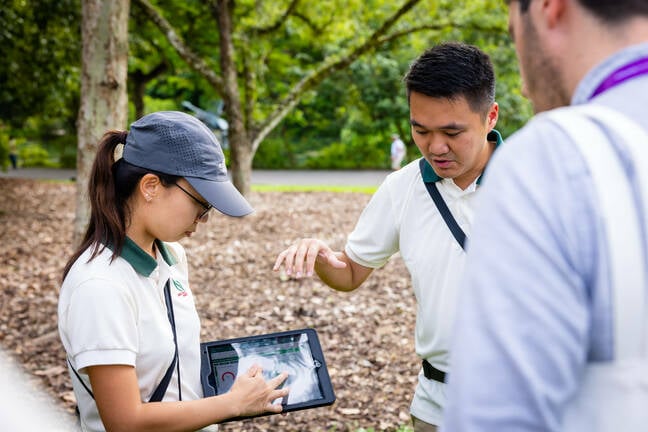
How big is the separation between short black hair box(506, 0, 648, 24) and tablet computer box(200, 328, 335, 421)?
1.69 meters

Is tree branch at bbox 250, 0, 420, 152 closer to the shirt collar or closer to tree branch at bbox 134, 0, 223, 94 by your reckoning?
tree branch at bbox 134, 0, 223, 94

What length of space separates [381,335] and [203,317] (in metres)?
1.66

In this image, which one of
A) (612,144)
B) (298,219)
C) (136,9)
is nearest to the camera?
(612,144)

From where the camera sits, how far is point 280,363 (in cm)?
237

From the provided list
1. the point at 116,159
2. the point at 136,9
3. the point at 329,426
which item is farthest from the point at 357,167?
the point at 116,159

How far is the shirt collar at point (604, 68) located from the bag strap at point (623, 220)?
0.39ft

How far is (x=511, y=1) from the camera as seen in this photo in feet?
3.58

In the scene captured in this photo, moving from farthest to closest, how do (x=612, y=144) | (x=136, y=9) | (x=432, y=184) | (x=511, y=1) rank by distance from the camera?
(x=136, y=9), (x=432, y=184), (x=511, y=1), (x=612, y=144)

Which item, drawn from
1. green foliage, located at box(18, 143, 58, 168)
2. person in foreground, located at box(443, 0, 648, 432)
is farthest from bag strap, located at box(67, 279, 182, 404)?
green foliage, located at box(18, 143, 58, 168)

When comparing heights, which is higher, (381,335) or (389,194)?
(389,194)

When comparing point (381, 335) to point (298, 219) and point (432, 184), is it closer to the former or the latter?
point (432, 184)

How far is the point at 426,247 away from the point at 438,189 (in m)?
0.23

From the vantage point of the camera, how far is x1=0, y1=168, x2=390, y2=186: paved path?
856 inches

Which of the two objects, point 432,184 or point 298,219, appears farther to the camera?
point 298,219
